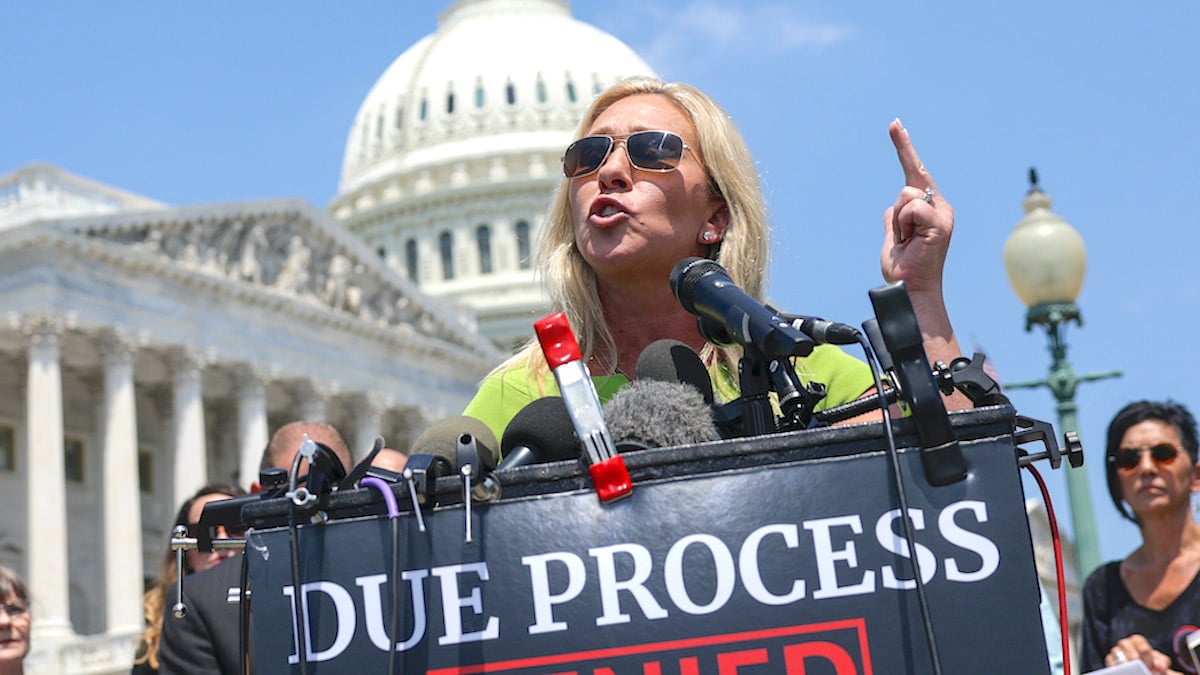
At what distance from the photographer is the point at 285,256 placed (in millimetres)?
46656

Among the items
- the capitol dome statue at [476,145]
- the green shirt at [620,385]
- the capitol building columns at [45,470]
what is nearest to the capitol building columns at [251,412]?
the capitol building columns at [45,470]

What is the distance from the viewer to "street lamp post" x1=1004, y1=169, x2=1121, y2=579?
12219 mm

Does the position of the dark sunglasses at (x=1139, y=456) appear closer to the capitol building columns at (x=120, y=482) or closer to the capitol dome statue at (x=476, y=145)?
the capitol building columns at (x=120, y=482)

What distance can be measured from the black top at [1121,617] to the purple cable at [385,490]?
12.6 ft

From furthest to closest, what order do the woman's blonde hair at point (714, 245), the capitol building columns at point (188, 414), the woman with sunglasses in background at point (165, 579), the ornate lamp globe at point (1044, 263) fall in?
the capitol building columns at point (188, 414), the ornate lamp globe at point (1044, 263), the woman with sunglasses in background at point (165, 579), the woman's blonde hair at point (714, 245)

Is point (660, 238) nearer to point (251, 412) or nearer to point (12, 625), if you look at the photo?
point (12, 625)

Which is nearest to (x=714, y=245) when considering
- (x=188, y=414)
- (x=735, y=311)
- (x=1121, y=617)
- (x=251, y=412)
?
(x=735, y=311)

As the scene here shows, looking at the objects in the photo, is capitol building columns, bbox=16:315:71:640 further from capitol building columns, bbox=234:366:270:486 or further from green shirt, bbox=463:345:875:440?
green shirt, bbox=463:345:875:440

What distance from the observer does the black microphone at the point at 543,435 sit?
2.90 metres

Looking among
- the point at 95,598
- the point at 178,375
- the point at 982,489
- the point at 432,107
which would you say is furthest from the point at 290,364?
the point at 982,489

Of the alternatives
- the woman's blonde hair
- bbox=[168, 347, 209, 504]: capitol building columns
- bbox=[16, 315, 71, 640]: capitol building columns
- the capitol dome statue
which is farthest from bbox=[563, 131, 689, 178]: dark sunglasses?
the capitol dome statue

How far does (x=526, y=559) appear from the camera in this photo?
2.70 metres

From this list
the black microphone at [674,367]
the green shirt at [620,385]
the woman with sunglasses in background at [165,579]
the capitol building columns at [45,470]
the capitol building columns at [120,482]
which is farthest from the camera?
the capitol building columns at [120,482]

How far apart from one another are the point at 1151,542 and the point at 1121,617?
308mm
